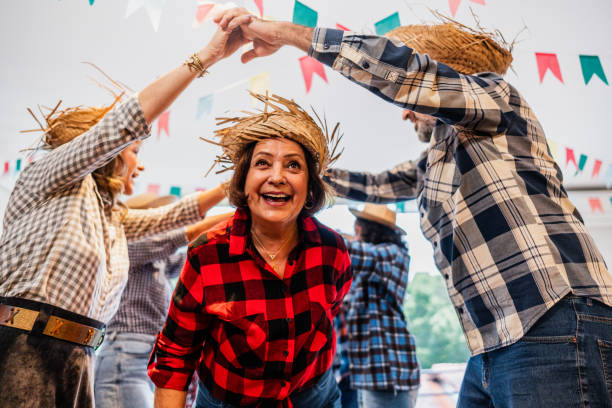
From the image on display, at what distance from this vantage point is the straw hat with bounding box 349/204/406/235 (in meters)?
2.94

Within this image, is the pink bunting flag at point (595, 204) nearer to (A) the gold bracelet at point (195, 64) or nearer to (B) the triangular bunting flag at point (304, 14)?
(B) the triangular bunting flag at point (304, 14)

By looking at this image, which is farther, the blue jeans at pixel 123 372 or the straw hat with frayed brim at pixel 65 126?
the blue jeans at pixel 123 372

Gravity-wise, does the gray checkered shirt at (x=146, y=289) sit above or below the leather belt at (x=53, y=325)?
above

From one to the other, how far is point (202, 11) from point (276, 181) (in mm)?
1563

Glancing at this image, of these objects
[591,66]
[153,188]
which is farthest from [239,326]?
[153,188]

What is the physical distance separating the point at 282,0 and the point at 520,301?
7.02ft

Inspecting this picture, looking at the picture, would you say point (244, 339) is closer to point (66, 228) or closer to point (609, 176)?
point (66, 228)

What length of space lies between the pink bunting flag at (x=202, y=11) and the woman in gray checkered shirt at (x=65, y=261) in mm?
1124

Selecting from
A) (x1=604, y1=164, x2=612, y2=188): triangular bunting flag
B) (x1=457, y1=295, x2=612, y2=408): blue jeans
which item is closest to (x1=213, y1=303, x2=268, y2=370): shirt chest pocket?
(x1=457, y1=295, x2=612, y2=408): blue jeans

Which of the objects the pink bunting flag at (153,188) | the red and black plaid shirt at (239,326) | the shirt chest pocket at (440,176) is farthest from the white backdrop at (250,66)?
the red and black plaid shirt at (239,326)

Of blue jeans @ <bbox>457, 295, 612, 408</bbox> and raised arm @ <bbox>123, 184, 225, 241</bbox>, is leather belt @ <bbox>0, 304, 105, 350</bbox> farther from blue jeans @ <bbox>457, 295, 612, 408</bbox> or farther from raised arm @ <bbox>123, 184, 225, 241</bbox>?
blue jeans @ <bbox>457, 295, 612, 408</bbox>

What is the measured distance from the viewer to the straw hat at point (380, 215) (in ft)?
9.64

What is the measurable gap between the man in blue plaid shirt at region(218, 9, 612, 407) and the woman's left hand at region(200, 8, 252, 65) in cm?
2

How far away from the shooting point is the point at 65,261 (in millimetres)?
1168
